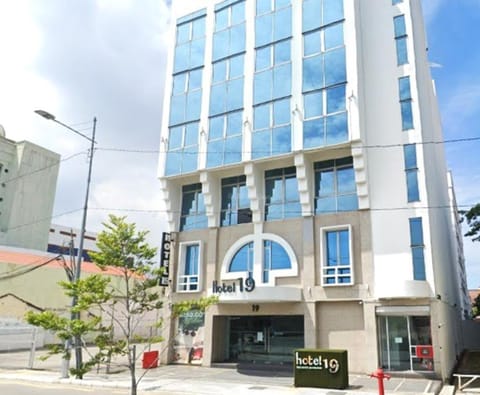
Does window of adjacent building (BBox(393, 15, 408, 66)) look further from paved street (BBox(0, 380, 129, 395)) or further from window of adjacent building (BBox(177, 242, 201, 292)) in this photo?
paved street (BBox(0, 380, 129, 395))

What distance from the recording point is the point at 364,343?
70.3ft

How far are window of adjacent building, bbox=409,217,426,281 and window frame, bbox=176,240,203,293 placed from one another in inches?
487

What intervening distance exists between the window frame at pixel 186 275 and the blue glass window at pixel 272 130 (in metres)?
7.01

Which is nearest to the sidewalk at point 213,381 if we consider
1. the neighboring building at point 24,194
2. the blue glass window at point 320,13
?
the blue glass window at point 320,13

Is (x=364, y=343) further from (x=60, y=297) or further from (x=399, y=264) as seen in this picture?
(x=60, y=297)

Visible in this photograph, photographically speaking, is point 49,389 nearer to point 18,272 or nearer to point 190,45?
point 190,45

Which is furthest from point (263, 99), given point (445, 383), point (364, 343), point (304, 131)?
point (445, 383)

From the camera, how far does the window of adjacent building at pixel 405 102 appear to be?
2302cm

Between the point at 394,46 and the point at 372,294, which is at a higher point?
the point at 394,46

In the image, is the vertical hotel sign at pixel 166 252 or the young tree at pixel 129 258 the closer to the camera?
the young tree at pixel 129 258

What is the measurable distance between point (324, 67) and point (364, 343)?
14.9m

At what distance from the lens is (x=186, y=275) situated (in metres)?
27.8

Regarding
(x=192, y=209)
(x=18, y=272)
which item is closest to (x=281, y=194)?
(x=192, y=209)

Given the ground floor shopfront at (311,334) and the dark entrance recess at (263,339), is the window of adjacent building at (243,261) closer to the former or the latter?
the ground floor shopfront at (311,334)
